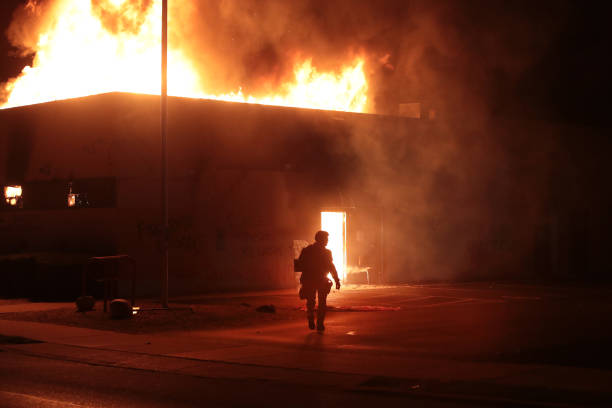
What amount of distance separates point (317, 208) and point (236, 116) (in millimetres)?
3773

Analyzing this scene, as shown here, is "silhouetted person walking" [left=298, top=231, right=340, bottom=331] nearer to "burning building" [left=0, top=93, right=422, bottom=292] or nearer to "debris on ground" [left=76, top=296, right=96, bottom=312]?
"debris on ground" [left=76, top=296, right=96, bottom=312]

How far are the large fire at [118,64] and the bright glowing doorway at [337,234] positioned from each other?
3.75 m

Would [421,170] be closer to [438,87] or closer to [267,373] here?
[438,87]

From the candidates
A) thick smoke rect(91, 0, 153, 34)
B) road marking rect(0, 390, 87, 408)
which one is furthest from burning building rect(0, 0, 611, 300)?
road marking rect(0, 390, 87, 408)

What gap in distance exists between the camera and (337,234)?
92.2 ft

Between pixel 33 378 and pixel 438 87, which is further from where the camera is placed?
pixel 438 87

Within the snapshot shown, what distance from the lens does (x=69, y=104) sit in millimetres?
24734

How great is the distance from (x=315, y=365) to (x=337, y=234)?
15457 mm

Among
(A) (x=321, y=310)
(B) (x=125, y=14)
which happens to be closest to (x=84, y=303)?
(A) (x=321, y=310)

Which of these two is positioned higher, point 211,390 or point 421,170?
point 421,170

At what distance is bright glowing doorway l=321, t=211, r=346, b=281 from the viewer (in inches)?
1099

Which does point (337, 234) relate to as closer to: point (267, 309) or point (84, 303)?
point (267, 309)

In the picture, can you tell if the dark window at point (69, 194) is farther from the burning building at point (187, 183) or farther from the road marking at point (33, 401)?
the road marking at point (33, 401)

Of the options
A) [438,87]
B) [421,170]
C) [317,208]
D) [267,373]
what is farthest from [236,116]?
[267,373]
